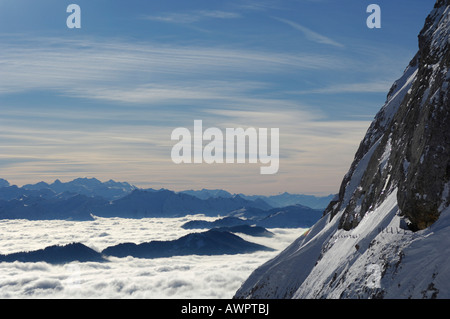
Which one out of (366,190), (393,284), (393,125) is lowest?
(393,284)

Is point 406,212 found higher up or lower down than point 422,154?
lower down

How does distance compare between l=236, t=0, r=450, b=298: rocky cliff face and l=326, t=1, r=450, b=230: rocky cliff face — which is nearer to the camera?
l=236, t=0, r=450, b=298: rocky cliff face

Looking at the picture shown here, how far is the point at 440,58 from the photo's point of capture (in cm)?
5147

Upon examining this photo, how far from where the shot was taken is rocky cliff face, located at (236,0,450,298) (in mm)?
39625

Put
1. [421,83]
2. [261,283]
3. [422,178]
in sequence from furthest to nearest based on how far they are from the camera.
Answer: [261,283]
[421,83]
[422,178]

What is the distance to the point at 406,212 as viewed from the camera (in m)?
44.5

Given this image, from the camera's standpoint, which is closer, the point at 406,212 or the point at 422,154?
the point at 422,154

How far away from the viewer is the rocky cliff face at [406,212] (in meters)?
39.6

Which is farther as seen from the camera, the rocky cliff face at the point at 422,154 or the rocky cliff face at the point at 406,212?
the rocky cliff face at the point at 422,154
